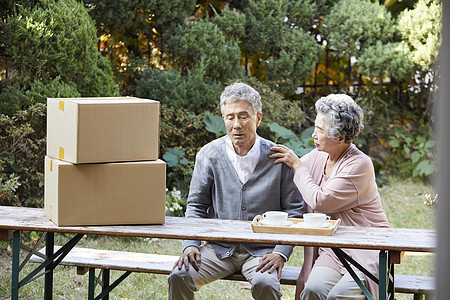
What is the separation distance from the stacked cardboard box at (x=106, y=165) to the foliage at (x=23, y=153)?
2.26m

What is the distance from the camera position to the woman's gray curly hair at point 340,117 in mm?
2943

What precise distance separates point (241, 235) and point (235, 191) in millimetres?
483

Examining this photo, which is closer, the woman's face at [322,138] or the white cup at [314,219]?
the white cup at [314,219]

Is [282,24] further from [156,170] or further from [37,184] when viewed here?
[156,170]

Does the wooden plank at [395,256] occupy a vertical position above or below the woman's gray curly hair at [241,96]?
below

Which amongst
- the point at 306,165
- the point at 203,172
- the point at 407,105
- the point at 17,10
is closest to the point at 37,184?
the point at 17,10

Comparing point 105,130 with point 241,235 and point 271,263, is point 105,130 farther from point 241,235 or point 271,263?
point 271,263

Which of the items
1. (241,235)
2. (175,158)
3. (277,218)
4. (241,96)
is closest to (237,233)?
(241,235)

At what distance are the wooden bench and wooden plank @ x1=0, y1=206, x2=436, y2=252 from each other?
31cm

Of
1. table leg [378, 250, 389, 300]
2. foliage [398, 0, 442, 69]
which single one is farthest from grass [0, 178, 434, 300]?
foliage [398, 0, 442, 69]

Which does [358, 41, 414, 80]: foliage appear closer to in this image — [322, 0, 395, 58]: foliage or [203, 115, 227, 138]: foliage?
[322, 0, 395, 58]: foliage

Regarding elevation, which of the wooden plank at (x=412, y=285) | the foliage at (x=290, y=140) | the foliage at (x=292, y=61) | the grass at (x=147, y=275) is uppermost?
the foliage at (x=292, y=61)

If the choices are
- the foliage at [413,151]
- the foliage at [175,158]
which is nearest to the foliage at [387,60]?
the foliage at [413,151]

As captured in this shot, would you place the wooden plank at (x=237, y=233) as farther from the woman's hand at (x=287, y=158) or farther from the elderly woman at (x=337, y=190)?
the woman's hand at (x=287, y=158)
